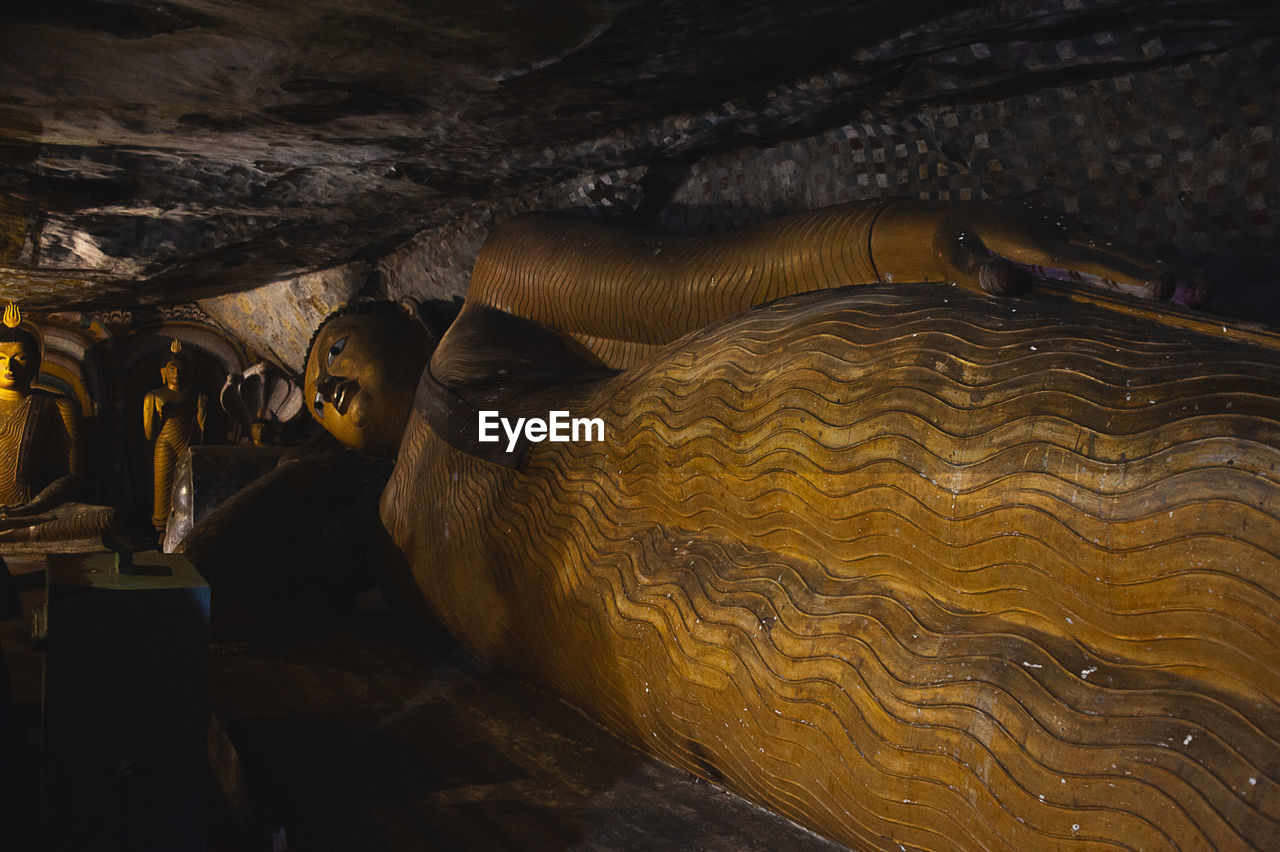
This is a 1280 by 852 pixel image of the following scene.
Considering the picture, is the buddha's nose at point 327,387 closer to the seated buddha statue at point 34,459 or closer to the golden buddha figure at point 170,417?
the seated buddha statue at point 34,459

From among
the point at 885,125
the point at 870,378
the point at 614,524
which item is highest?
the point at 885,125

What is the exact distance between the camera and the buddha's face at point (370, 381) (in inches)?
203

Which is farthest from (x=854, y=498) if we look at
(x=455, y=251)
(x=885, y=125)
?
(x=455, y=251)

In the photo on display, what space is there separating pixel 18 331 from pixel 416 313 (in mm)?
3699

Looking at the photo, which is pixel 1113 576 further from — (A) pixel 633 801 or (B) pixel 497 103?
(B) pixel 497 103

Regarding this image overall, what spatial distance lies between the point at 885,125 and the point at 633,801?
2099 mm

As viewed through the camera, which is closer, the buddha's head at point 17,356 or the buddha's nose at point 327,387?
the buddha's nose at point 327,387

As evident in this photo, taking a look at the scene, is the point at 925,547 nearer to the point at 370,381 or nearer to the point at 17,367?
the point at 370,381

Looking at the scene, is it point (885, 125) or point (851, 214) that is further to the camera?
point (885, 125)

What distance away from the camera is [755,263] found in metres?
3.03

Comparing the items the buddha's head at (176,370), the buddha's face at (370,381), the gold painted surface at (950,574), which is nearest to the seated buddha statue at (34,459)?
the buddha's head at (176,370)

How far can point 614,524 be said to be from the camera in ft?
8.45

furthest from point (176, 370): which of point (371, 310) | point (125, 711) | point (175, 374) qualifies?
point (125, 711)

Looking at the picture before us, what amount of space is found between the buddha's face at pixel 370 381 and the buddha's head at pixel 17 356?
3.31 metres
